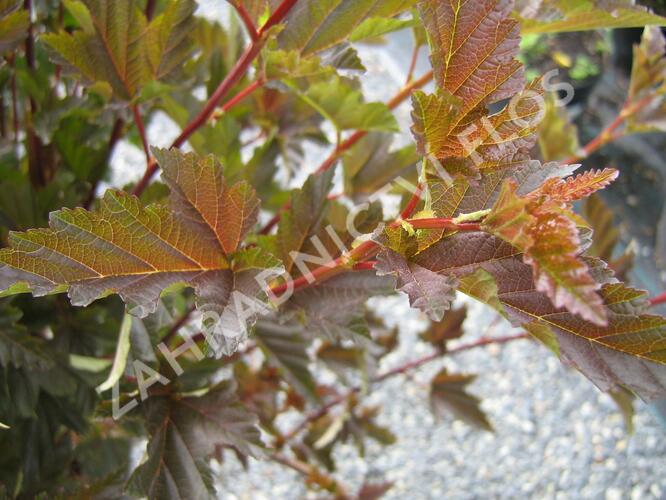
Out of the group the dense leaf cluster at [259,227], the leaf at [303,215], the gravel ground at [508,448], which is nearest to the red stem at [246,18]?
the dense leaf cluster at [259,227]

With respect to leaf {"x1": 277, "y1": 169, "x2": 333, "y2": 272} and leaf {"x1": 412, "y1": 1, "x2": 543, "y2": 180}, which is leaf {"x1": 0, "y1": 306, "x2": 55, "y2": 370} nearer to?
leaf {"x1": 277, "y1": 169, "x2": 333, "y2": 272}

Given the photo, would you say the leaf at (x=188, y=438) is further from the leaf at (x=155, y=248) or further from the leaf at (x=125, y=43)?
the leaf at (x=125, y=43)

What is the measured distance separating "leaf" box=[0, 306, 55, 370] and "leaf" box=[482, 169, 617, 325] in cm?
36

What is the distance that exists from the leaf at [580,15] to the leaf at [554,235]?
0.21 meters

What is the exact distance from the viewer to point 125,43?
0.53 metres

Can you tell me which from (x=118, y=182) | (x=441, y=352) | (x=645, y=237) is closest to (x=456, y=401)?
(x=441, y=352)

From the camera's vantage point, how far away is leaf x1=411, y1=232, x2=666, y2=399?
356mm

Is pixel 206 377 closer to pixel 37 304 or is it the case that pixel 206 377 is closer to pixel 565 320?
pixel 37 304

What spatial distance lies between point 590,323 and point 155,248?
0.26 metres

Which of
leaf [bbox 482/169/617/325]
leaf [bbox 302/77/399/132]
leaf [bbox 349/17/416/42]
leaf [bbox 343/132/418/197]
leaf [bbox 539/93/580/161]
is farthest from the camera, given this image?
leaf [bbox 539/93/580/161]

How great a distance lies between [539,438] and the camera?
48.4 inches

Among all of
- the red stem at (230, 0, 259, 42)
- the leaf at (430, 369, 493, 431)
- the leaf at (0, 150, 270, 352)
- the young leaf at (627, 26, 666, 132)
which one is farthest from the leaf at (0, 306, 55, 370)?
the young leaf at (627, 26, 666, 132)

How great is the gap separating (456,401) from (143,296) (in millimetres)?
587

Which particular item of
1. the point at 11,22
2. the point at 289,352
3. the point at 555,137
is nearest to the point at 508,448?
the point at 555,137
